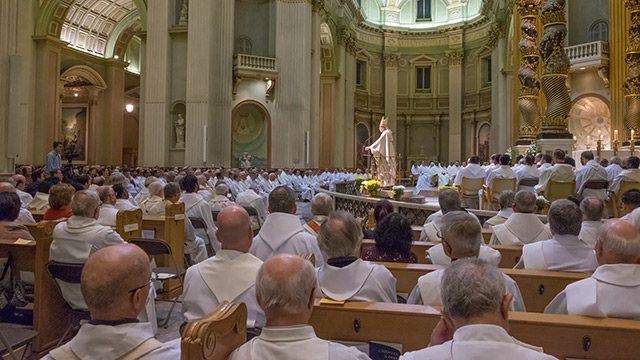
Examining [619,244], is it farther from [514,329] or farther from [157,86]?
[157,86]

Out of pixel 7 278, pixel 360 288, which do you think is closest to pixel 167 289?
pixel 7 278

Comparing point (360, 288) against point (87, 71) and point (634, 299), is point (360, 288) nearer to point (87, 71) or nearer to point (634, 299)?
point (634, 299)

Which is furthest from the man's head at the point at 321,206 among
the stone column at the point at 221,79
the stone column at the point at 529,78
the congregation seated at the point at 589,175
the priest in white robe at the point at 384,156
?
the stone column at the point at 221,79

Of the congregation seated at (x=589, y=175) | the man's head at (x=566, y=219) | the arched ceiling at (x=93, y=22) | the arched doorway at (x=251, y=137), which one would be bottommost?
the man's head at (x=566, y=219)

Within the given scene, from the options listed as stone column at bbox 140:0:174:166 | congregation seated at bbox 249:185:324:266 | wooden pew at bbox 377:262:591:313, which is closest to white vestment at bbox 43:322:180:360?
wooden pew at bbox 377:262:591:313

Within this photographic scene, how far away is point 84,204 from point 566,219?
3.89 meters

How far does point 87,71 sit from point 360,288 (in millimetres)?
27948

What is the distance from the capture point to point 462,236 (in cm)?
298

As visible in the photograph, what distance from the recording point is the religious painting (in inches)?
1097

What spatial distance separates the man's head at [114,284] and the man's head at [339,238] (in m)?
1.28

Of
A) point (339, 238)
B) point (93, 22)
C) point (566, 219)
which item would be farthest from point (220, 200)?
point (93, 22)

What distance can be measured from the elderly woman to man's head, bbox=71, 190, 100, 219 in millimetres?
2314

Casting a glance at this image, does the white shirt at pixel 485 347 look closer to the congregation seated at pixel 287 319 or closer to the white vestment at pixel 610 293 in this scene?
the congregation seated at pixel 287 319

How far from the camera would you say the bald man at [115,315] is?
6.10ft
